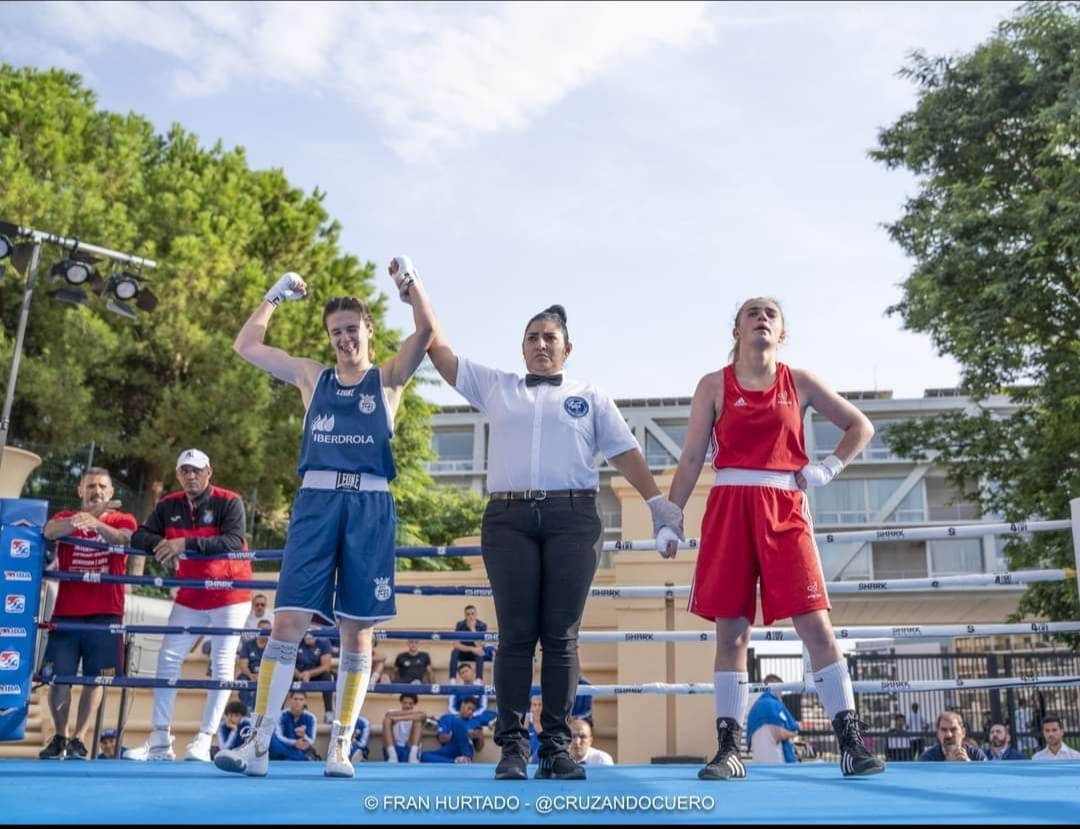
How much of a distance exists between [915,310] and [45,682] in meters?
14.8

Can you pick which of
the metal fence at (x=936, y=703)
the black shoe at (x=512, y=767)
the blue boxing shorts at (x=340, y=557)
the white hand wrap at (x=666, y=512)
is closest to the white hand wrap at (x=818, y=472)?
the white hand wrap at (x=666, y=512)

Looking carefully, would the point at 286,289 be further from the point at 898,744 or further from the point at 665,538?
the point at 898,744

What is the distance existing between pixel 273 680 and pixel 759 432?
2.06m

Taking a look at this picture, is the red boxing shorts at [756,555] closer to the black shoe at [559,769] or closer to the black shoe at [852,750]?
the black shoe at [852,750]

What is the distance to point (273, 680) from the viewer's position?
13.1 feet

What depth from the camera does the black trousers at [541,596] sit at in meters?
3.83

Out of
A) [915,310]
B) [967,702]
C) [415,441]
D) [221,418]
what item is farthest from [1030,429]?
[221,418]

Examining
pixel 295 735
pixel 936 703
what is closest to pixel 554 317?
pixel 295 735

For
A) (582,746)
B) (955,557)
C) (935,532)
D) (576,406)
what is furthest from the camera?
(955,557)

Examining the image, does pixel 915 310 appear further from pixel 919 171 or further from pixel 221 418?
pixel 221 418

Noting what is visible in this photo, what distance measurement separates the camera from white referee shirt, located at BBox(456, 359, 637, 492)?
13.0ft

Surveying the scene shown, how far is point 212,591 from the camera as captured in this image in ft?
20.0

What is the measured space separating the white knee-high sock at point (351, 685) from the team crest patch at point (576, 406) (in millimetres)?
1256

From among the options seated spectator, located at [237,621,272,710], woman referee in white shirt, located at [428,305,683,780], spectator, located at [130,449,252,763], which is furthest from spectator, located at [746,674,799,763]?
seated spectator, located at [237,621,272,710]
